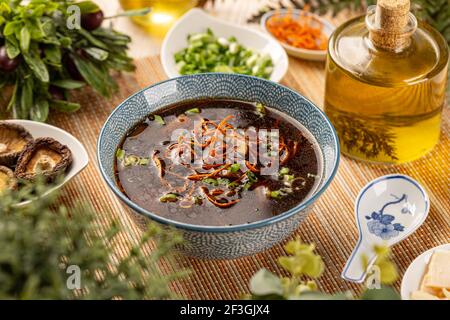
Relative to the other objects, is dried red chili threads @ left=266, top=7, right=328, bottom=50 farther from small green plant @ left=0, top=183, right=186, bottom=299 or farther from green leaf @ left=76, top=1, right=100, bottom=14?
small green plant @ left=0, top=183, right=186, bottom=299

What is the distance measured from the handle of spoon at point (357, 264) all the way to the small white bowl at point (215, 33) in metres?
0.88

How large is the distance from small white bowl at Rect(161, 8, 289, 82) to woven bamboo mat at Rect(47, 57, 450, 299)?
16 centimetres

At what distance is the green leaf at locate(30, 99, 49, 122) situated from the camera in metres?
2.28

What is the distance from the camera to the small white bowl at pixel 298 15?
8.51 ft

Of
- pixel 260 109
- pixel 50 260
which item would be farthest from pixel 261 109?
pixel 50 260

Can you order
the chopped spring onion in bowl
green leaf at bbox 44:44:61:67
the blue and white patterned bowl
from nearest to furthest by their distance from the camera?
the blue and white patterned bowl → green leaf at bbox 44:44:61:67 → the chopped spring onion in bowl

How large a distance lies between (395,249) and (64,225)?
37.5 inches

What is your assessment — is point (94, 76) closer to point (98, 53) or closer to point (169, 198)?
point (98, 53)

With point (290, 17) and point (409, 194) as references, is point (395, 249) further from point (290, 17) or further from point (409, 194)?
point (290, 17)

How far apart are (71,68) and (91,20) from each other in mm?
182

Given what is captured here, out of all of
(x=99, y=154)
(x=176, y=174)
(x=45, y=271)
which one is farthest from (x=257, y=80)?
(x=45, y=271)

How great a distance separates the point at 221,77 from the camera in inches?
83.8

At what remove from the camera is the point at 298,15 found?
279cm

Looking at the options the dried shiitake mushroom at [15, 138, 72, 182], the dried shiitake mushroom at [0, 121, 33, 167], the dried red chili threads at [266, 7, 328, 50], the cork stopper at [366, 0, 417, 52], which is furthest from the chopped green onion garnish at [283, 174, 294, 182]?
the dried red chili threads at [266, 7, 328, 50]
